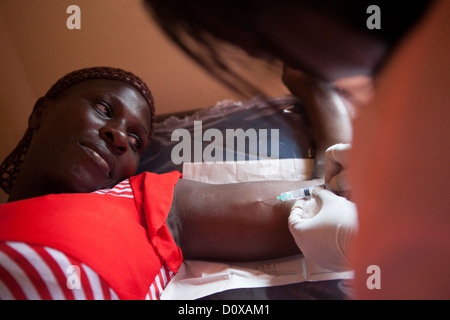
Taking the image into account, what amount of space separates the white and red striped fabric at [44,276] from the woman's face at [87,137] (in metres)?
0.26

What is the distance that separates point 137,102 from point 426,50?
869 millimetres

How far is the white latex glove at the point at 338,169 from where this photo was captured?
25.6 inches

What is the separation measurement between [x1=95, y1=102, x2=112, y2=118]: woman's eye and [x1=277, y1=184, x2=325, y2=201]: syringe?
58 cm

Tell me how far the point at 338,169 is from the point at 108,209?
1.97 ft

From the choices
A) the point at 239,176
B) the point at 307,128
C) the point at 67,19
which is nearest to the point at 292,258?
the point at 239,176

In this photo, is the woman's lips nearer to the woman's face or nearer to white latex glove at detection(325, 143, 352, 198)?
the woman's face

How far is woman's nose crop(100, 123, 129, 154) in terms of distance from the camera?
80 cm

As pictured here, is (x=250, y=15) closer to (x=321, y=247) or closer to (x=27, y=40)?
(x=321, y=247)

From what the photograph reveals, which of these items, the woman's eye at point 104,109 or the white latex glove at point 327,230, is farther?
the woman's eye at point 104,109

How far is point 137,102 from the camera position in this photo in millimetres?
917

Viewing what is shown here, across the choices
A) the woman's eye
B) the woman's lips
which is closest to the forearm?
the woman's lips

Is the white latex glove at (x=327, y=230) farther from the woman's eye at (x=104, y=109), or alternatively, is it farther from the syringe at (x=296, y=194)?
the woman's eye at (x=104, y=109)

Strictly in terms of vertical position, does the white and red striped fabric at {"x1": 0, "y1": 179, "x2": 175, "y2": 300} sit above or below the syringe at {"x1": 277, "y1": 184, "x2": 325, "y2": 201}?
below

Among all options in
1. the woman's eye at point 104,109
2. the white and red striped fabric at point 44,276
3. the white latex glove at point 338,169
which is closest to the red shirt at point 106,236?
the white and red striped fabric at point 44,276
